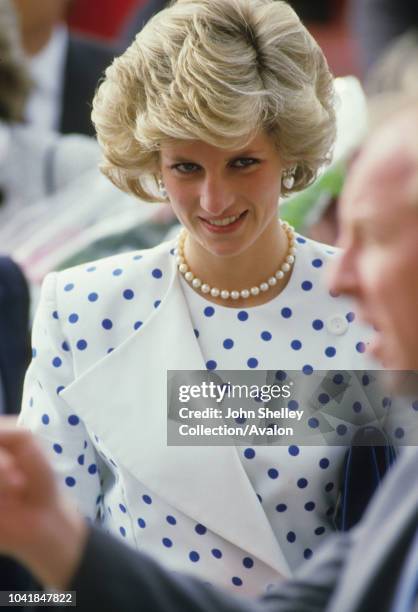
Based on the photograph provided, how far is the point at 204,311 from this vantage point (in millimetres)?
2648

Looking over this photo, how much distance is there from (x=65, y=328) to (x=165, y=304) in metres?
0.21

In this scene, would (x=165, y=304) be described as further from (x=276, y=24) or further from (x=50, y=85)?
(x=50, y=85)

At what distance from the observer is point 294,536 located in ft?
8.27

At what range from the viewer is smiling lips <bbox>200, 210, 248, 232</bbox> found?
2518 mm

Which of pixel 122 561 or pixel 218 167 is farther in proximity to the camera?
pixel 218 167

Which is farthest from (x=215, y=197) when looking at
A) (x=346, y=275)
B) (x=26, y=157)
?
(x=26, y=157)

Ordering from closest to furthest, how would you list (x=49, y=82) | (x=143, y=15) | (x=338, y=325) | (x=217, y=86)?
(x=217, y=86) → (x=338, y=325) → (x=49, y=82) → (x=143, y=15)

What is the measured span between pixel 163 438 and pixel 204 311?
300 millimetres

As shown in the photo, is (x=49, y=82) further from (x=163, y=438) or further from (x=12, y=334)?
(x=163, y=438)

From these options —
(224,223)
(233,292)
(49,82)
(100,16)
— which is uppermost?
(100,16)

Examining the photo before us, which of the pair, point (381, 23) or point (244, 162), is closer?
point (244, 162)

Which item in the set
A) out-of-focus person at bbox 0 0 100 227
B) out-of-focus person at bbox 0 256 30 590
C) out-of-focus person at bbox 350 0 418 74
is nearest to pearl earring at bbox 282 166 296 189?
out-of-focus person at bbox 0 256 30 590

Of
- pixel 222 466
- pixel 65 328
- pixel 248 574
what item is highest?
pixel 65 328

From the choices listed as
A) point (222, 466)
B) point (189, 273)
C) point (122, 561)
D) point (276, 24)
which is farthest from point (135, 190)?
point (122, 561)
